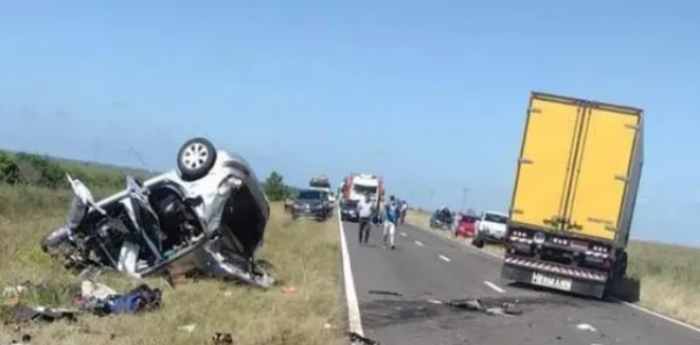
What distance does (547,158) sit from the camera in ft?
70.7

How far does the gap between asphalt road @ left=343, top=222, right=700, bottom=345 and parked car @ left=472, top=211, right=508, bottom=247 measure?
2166cm

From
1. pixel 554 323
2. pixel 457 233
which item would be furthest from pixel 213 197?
pixel 457 233

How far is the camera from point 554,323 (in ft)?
51.2

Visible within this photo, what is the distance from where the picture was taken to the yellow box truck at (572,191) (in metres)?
21.2

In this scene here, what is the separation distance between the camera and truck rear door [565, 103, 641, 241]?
21000mm

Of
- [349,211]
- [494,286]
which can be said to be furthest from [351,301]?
[349,211]

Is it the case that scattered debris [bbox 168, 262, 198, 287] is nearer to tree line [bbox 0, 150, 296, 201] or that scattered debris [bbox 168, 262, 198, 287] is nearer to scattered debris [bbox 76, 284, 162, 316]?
scattered debris [bbox 76, 284, 162, 316]

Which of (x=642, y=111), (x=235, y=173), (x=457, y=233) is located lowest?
(x=457, y=233)

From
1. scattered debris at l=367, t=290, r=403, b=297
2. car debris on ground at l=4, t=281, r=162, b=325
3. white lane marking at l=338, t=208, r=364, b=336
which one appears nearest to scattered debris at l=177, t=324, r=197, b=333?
car debris on ground at l=4, t=281, r=162, b=325

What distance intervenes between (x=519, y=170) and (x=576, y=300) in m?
3.00

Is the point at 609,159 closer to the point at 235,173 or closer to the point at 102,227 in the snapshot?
the point at 235,173

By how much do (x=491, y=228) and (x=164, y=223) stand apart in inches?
1330

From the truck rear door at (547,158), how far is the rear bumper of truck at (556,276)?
3.14 feet

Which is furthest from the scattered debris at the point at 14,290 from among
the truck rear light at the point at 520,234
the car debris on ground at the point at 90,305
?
the truck rear light at the point at 520,234
